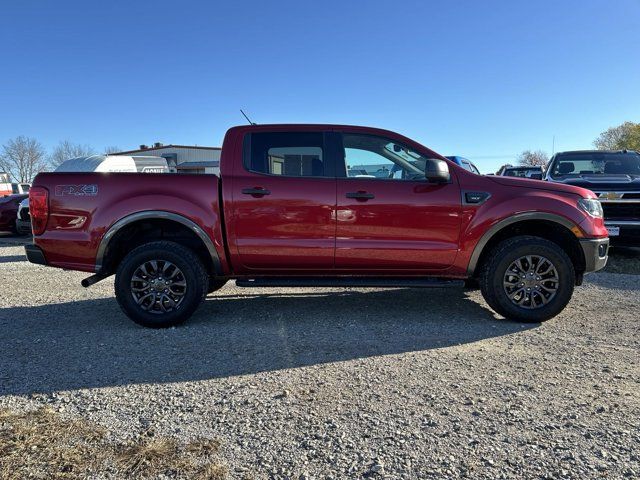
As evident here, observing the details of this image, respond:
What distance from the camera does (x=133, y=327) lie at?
452 cm

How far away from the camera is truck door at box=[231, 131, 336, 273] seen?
14.4ft

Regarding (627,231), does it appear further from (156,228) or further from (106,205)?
(106,205)

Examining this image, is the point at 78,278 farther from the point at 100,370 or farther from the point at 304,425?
the point at 304,425

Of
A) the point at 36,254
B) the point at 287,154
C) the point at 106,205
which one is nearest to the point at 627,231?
the point at 287,154

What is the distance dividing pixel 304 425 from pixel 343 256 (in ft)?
6.83

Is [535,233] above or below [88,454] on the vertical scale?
above

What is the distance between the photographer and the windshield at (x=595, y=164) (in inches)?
332

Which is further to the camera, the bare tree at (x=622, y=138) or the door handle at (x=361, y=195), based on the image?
the bare tree at (x=622, y=138)

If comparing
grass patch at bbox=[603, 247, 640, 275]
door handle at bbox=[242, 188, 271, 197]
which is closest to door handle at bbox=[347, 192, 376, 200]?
door handle at bbox=[242, 188, 271, 197]

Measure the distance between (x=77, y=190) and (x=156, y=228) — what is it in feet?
2.67

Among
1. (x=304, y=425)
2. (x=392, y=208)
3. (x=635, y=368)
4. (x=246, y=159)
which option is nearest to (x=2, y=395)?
(x=304, y=425)

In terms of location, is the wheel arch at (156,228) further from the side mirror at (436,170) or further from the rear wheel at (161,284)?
the side mirror at (436,170)

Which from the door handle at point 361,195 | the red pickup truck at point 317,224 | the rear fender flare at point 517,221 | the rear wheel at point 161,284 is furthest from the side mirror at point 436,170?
the rear wheel at point 161,284

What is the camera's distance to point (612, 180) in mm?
7660
